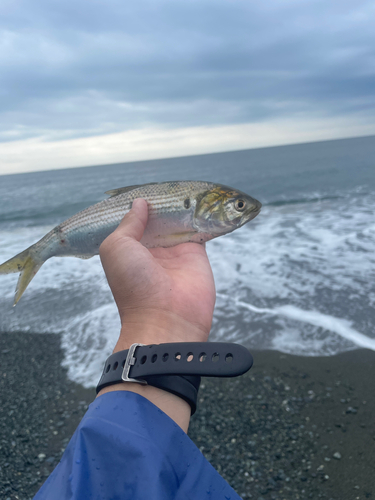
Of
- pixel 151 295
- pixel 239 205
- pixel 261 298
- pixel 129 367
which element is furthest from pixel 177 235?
pixel 261 298

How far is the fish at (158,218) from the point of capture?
145 inches

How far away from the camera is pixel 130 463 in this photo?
1.47 metres

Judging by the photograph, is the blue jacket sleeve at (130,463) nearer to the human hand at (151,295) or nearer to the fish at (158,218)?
the human hand at (151,295)

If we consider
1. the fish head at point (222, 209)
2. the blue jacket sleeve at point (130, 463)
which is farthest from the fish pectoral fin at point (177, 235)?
the blue jacket sleeve at point (130, 463)

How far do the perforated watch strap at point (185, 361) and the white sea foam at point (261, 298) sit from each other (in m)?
4.90

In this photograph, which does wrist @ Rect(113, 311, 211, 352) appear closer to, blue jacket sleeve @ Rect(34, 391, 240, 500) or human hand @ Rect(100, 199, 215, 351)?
human hand @ Rect(100, 199, 215, 351)

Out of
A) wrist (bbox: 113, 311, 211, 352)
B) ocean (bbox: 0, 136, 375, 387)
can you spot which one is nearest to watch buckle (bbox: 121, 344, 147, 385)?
wrist (bbox: 113, 311, 211, 352)

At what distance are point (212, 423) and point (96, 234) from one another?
3522mm

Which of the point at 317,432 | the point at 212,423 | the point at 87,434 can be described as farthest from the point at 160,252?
the point at 317,432

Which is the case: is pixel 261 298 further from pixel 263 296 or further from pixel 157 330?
pixel 157 330

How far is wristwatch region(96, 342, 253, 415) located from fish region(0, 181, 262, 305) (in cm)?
197

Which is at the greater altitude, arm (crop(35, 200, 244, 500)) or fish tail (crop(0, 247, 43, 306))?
fish tail (crop(0, 247, 43, 306))

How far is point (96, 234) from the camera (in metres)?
3.67

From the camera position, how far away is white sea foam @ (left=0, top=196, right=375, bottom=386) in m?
7.09
